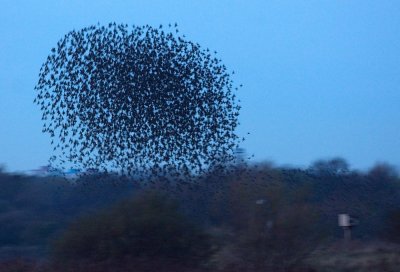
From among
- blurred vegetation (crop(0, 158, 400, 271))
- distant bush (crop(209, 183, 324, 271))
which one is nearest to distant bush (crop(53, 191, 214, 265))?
blurred vegetation (crop(0, 158, 400, 271))

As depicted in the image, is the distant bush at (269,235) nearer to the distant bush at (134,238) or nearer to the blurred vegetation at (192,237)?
the blurred vegetation at (192,237)

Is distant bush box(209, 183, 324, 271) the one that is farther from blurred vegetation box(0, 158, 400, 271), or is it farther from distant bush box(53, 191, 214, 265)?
distant bush box(53, 191, 214, 265)

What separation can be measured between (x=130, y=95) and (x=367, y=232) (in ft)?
30.0

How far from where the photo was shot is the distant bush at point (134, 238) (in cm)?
1686

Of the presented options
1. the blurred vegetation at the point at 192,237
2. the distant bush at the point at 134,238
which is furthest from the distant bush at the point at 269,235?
the distant bush at the point at 134,238

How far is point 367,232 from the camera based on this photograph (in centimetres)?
2594

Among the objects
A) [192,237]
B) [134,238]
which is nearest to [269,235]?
[192,237]

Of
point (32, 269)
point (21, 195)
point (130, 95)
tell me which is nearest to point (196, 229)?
point (32, 269)

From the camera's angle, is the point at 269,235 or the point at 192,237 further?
the point at 192,237

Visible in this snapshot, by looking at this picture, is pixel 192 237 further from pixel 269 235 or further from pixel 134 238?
pixel 269 235

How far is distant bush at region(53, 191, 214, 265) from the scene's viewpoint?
16.9 m

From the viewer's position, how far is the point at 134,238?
16.9 meters

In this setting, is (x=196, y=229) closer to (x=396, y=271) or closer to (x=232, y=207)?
(x=232, y=207)

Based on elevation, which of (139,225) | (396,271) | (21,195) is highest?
(21,195)
